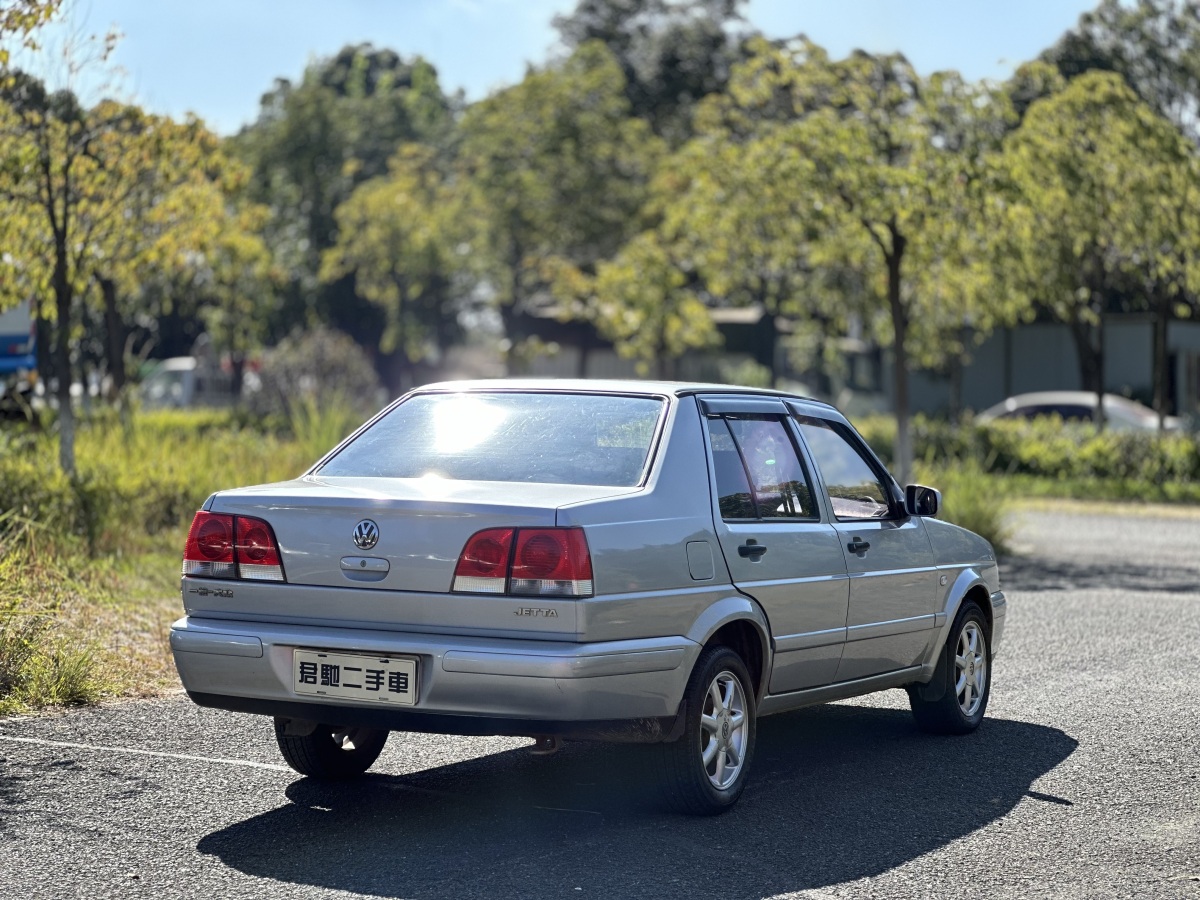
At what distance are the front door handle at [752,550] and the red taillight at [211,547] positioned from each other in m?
1.88

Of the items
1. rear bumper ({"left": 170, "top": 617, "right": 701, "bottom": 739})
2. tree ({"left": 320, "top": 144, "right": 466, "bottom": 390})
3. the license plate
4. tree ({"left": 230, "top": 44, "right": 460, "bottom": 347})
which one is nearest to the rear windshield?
rear bumper ({"left": 170, "top": 617, "right": 701, "bottom": 739})

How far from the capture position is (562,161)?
43.2m

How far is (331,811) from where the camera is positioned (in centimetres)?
639

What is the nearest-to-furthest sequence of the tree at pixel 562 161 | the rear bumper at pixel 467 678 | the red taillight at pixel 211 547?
the rear bumper at pixel 467 678
the red taillight at pixel 211 547
the tree at pixel 562 161

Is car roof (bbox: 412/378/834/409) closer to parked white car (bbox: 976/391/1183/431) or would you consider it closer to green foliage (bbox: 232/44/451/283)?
parked white car (bbox: 976/391/1183/431)

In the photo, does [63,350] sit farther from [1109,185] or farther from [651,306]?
[651,306]

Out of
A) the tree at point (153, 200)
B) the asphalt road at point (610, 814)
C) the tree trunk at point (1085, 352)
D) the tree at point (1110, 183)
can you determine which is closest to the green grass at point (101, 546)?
the asphalt road at point (610, 814)

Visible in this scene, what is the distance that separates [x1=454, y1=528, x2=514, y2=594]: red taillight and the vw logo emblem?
341mm

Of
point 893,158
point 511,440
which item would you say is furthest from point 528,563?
point 893,158

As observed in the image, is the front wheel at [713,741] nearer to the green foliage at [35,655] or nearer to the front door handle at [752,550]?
the front door handle at [752,550]

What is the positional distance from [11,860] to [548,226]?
38.9 m

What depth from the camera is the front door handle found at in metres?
6.49

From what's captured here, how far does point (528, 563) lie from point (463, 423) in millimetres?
1181

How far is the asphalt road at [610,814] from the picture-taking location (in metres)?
5.48
